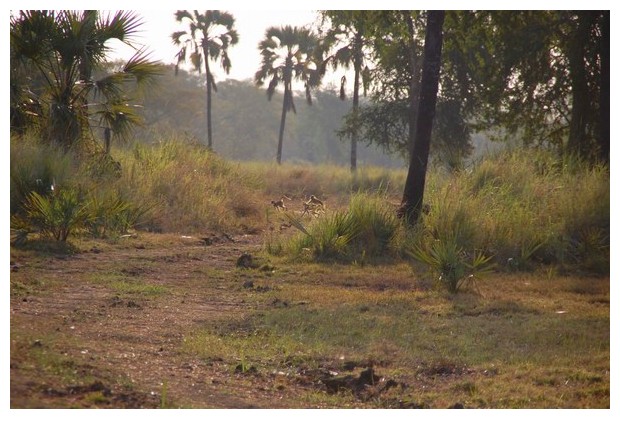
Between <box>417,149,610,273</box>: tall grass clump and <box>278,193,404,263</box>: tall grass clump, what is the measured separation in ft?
1.66

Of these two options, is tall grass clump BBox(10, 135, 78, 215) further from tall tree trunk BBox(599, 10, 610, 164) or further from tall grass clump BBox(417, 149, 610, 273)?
tall tree trunk BBox(599, 10, 610, 164)

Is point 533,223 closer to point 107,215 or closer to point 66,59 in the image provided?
point 107,215

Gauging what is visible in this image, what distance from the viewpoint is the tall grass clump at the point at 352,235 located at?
10.4 meters

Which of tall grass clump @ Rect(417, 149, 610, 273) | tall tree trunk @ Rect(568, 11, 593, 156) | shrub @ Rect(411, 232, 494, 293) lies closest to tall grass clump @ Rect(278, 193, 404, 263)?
tall grass clump @ Rect(417, 149, 610, 273)

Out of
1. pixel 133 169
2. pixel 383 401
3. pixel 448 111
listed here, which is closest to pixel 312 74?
pixel 448 111

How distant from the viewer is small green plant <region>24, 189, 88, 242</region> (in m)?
9.45

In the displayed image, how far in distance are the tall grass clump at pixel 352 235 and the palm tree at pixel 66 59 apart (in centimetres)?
378

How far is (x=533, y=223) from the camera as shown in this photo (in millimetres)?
10070

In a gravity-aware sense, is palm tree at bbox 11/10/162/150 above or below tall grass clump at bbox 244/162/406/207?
above

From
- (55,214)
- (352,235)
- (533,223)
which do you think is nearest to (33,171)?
(55,214)

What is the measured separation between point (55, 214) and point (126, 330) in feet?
11.8

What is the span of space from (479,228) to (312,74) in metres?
24.8

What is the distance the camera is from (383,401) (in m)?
5.00

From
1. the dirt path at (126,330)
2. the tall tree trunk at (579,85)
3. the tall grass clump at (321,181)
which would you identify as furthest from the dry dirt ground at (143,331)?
the tall grass clump at (321,181)
